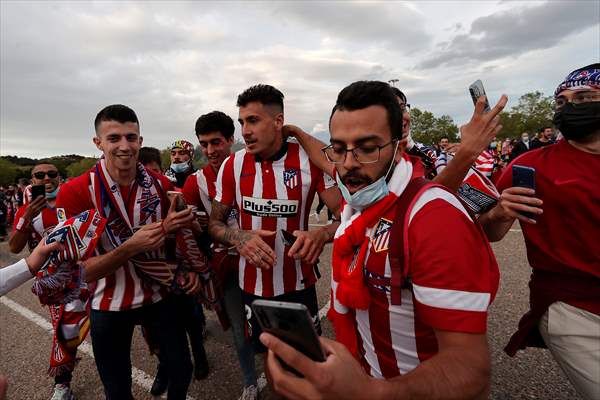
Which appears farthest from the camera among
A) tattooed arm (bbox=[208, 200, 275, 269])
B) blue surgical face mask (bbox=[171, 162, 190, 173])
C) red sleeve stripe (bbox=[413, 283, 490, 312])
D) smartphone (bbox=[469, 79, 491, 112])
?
blue surgical face mask (bbox=[171, 162, 190, 173])

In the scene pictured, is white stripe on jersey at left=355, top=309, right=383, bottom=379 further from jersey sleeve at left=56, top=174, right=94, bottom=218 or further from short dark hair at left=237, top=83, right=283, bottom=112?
jersey sleeve at left=56, top=174, right=94, bottom=218

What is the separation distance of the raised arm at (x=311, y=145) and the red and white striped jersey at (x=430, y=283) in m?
1.21

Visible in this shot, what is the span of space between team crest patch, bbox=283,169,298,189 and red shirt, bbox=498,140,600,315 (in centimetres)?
162

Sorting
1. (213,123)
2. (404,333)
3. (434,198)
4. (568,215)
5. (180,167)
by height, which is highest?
(213,123)

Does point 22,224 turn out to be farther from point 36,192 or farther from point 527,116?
point 527,116

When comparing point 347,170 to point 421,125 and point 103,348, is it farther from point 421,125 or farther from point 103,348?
point 421,125

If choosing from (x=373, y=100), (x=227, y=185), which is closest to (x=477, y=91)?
(x=373, y=100)

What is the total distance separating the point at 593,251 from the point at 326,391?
6.09 ft

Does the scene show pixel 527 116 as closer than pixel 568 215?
No

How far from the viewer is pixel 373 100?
1.36m

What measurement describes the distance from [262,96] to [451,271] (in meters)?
2.16

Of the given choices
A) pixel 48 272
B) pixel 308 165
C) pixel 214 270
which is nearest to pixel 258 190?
pixel 308 165

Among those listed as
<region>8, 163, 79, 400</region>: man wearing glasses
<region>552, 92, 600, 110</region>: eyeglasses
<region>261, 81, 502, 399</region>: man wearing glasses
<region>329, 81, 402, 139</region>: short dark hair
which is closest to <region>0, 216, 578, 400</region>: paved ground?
<region>8, 163, 79, 400</region>: man wearing glasses

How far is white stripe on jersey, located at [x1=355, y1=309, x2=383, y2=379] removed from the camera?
1.46 meters
